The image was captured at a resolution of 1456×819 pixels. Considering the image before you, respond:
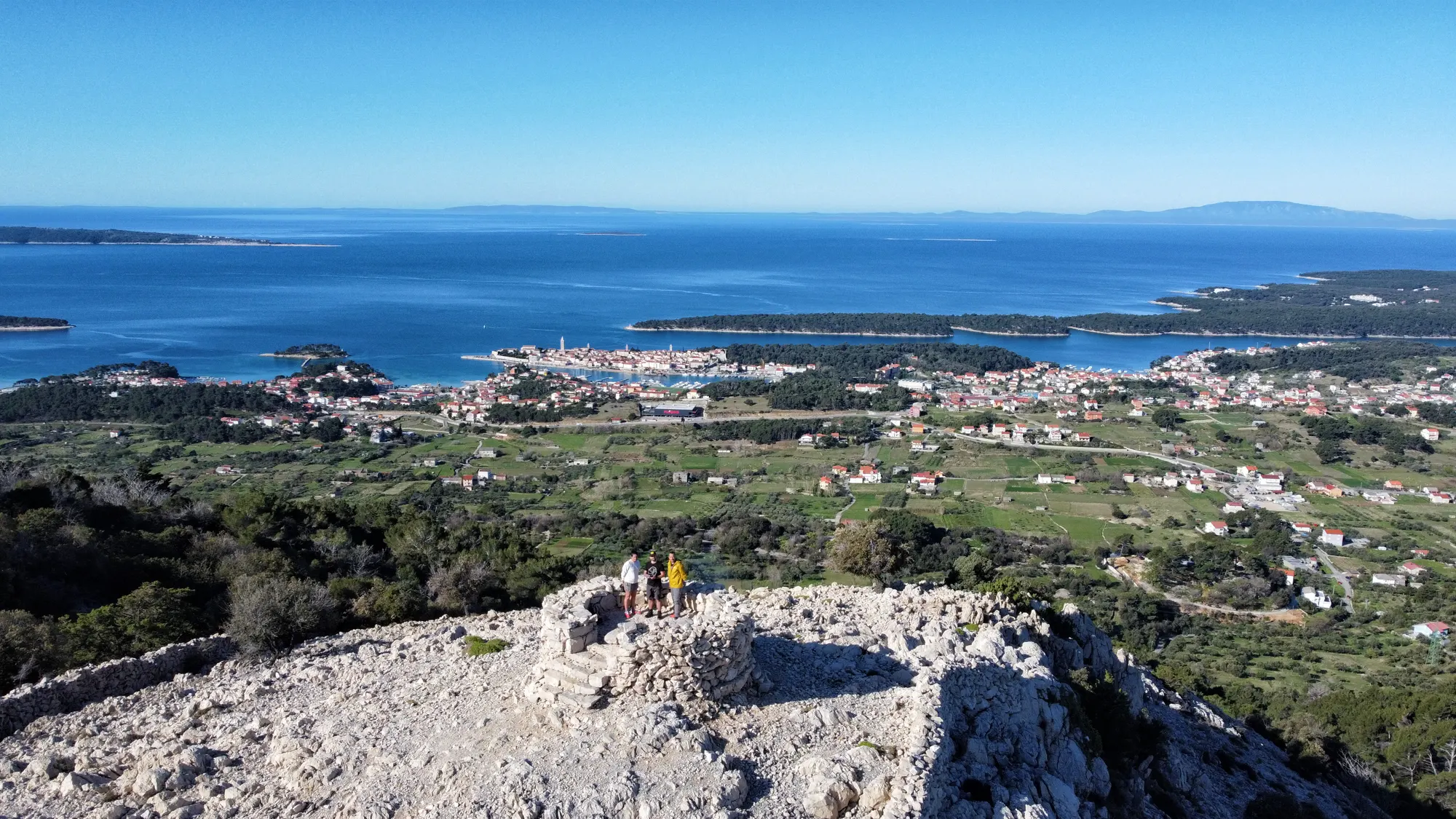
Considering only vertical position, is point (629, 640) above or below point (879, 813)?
above

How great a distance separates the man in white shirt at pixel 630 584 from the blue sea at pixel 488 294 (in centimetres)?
5752

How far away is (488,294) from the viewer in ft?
367

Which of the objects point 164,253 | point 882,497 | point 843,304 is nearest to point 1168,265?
point 843,304

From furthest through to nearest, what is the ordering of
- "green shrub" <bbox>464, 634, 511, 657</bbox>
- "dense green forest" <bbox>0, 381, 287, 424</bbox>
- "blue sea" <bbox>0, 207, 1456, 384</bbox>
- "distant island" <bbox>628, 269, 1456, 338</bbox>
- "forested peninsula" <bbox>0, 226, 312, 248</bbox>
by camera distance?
"forested peninsula" <bbox>0, 226, 312, 248</bbox> < "distant island" <bbox>628, 269, 1456, 338</bbox> < "blue sea" <bbox>0, 207, 1456, 384</bbox> < "dense green forest" <bbox>0, 381, 287, 424</bbox> < "green shrub" <bbox>464, 634, 511, 657</bbox>

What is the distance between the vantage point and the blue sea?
74750 mm

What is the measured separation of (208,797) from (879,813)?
5667 millimetres

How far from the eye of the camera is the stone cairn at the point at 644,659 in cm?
861

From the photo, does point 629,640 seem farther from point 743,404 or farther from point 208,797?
point 743,404

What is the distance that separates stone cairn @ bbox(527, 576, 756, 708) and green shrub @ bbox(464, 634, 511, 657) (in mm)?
1915

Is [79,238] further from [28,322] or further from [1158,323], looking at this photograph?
[1158,323]

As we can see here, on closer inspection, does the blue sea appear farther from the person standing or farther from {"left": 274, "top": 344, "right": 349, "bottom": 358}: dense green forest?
the person standing

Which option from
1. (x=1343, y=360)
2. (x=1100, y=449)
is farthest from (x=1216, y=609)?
(x=1343, y=360)

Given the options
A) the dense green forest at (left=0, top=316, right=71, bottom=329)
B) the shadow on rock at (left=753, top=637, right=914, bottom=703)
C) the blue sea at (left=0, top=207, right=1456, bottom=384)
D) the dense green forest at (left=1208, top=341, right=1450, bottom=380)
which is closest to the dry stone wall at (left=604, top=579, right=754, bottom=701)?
the shadow on rock at (left=753, top=637, right=914, bottom=703)

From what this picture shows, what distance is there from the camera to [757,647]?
1028 cm
